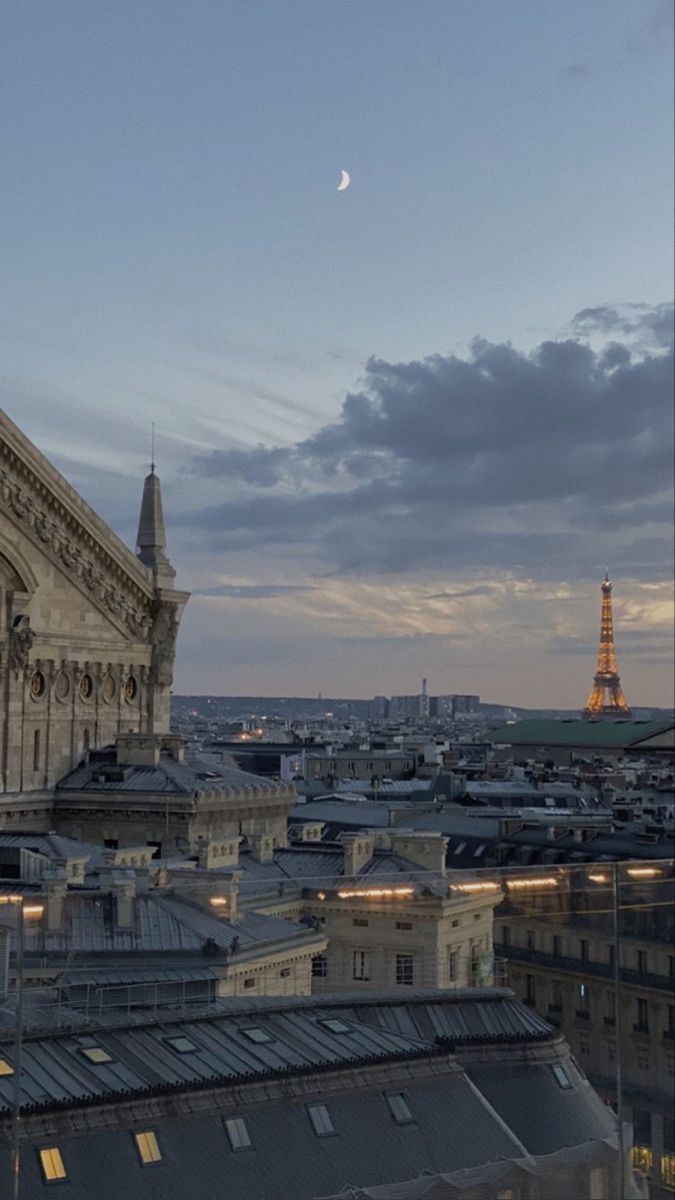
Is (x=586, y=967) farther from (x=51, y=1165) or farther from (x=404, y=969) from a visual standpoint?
(x=51, y=1165)

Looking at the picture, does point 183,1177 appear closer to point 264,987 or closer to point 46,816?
point 264,987

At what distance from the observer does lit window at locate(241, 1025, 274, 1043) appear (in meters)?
20.2

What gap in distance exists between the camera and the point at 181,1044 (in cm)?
1956

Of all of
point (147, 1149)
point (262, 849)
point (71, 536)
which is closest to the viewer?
point (147, 1149)

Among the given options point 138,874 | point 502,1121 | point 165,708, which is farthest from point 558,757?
point 502,1121

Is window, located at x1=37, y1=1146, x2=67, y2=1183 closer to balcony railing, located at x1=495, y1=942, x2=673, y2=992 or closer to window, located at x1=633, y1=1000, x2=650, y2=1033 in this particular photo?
balcony railing, located at x1=495, y1=942, x2=673, y2=992

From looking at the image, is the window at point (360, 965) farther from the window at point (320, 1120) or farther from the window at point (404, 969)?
the window at point (320, 1120)

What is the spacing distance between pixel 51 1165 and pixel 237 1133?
2.08 meters

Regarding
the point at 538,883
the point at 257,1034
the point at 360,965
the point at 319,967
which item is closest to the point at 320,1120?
the point at 257,1034

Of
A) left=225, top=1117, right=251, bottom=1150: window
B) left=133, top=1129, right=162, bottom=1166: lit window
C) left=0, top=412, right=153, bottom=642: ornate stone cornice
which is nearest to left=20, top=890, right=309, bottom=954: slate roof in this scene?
left=225, top=1117, right=251, bottom=1150: window

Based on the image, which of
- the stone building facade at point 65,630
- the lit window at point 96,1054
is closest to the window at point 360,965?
the lit window at point 96,1054

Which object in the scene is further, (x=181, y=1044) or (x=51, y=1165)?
(x=181, y=1044)

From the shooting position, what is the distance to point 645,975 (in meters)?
22.3

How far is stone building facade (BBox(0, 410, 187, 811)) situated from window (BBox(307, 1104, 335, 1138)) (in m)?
28.5
